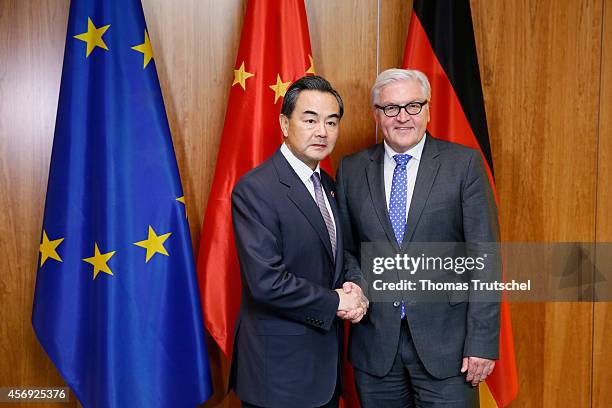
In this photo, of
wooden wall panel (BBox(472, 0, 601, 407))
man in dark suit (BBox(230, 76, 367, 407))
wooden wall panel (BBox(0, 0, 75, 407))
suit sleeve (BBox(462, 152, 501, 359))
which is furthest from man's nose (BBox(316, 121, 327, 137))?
wooden wall panel (BBox(0, 0, 75, 407))

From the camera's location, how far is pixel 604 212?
2.58 meters

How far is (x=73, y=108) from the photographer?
1986 mm

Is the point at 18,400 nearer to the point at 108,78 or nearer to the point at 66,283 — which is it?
the point at 66,283

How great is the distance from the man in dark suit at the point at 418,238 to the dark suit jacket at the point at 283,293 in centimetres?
18

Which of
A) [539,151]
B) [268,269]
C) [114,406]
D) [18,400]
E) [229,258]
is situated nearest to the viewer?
[268,269]

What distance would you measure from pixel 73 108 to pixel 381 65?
1.29 metres

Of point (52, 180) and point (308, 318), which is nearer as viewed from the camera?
point (308, 318)

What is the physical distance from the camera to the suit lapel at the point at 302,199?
1.68m

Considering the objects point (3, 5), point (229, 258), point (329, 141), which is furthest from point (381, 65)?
point (3, 5)

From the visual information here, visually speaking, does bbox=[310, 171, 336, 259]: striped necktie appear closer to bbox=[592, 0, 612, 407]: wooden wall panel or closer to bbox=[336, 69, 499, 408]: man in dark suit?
bbox=[336, 69, 499, 408]: man in dark suit

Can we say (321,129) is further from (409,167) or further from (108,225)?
(108,225)

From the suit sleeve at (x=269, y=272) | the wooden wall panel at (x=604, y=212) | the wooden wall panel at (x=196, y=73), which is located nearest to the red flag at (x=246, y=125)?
the wooden wall panel at (x=196, y=73)

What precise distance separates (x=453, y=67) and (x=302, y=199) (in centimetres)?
99

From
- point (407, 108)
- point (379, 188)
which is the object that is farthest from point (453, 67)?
point (379, 188)
